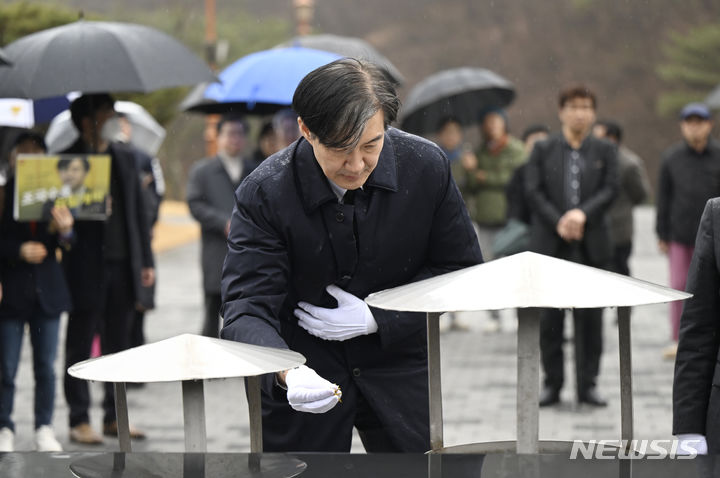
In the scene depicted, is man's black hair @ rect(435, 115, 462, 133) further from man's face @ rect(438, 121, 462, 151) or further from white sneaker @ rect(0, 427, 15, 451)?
white sneaker @ rect(0, 427, 15, 451)

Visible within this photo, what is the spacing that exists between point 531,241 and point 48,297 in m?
3.12

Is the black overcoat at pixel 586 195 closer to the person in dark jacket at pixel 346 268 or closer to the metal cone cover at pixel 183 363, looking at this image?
the person in dark jacket at pixel 346 268

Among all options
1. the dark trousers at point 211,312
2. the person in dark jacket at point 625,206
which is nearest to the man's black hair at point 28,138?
the dark trousers at point 211,312

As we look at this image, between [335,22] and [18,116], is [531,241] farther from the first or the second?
[335,22]

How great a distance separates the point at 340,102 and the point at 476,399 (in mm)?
5092

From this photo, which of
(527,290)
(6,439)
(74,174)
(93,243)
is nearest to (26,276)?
(93,243)

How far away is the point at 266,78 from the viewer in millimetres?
8062

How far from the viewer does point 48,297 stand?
6.14m

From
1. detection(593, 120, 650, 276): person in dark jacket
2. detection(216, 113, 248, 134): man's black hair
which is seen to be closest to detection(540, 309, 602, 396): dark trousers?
detection(593, 120, 650, 276): person in dark jacket

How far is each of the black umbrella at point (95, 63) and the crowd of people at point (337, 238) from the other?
0.33m

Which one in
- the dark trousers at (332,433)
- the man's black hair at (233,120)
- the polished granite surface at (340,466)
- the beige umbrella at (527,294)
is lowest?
the dark trousers at (332,433)

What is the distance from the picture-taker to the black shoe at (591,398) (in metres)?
7.32

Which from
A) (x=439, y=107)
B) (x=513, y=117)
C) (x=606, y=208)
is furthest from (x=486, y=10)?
(x=606, y=208)

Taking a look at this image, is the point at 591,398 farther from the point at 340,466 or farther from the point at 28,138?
the point at 340,466
